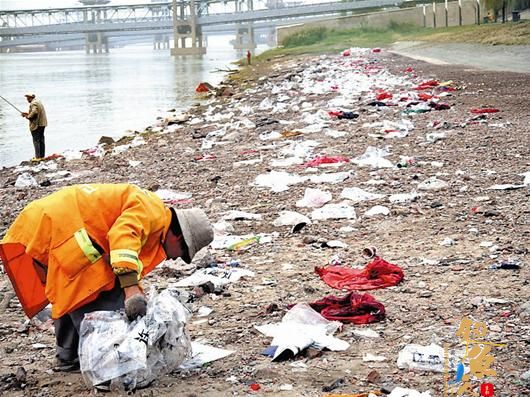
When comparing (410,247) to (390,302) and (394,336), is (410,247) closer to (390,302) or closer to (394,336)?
(390,302)

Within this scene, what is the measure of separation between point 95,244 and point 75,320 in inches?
16.3

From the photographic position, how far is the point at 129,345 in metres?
3.55

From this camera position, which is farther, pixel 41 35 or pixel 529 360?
pixel 41 35

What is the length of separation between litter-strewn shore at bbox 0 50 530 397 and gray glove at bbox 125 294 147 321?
33 cm

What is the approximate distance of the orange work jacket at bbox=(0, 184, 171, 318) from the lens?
140 inches

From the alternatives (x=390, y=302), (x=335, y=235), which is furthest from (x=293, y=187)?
(x=390, y=302)

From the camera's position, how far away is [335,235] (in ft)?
20.4

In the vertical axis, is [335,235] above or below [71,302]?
below

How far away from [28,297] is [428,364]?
1782mm

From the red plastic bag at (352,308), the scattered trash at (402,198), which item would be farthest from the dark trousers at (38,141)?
the red plastic bag at (352,308)

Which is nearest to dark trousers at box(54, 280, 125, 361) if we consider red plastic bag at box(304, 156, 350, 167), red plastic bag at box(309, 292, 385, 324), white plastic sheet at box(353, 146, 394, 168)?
red plastic bag at box(309, 292, 385, 324)

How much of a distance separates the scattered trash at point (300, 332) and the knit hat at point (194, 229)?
586mm

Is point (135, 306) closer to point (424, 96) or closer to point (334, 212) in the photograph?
point (334, 212)

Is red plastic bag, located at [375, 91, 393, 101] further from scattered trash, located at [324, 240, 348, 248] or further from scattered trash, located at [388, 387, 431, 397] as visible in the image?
scattered trash, located at [388, 387, 431, 397]
